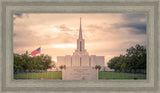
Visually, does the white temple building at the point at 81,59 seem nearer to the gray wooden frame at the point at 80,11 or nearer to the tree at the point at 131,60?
the tree at the point at 131,60

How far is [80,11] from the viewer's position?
6.71m

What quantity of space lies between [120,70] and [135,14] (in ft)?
6.06

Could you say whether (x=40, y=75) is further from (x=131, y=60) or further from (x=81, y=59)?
(x=131, y=60)

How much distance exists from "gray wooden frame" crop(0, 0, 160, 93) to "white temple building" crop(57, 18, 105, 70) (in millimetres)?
630

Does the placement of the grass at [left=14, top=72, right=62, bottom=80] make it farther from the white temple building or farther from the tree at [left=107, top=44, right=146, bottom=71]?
the tree at [left=107, top=44, right=146, bottom=71]

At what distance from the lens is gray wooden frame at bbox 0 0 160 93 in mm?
→ 6566

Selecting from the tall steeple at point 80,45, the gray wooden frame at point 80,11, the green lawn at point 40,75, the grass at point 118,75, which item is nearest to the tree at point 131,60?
the grass at point 118,75

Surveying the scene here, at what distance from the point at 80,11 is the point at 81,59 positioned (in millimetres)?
1537

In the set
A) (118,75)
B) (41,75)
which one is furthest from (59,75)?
(118,75)

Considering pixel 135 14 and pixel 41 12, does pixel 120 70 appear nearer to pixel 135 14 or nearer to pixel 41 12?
pixel 135 14

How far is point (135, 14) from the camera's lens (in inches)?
270

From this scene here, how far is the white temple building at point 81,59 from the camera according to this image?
276 inches

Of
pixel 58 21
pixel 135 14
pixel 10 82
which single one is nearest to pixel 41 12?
pixel 58 21

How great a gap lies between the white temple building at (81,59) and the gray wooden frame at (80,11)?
630 mm
